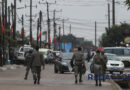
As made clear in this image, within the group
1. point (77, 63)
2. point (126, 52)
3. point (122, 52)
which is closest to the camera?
point (77, 63)

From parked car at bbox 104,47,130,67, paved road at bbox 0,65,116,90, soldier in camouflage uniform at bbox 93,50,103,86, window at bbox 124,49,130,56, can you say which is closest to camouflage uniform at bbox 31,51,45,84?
paved road at bbox 0,65,116,90

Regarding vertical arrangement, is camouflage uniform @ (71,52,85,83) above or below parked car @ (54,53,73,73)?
above

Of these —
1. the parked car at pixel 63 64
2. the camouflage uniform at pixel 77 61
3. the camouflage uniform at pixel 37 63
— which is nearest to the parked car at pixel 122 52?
the parked car at pixel 63 64

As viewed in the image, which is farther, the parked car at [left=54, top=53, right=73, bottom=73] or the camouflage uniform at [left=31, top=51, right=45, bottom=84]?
the parked car at [left=54, top=53, right=73, bottom=73]

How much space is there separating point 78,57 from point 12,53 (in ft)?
127

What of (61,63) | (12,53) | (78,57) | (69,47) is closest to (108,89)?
(78,57)

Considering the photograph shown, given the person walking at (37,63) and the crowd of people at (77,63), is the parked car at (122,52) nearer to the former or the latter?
the crowd of people at (77,63)

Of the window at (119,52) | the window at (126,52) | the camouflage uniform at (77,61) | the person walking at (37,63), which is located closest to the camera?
the person walking at (37,63)

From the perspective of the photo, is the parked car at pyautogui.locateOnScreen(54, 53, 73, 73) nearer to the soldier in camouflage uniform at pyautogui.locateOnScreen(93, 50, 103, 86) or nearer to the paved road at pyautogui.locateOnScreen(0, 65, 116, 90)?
the paved road at pyautogui.locateOnScreen(0, 65, 116, 90)

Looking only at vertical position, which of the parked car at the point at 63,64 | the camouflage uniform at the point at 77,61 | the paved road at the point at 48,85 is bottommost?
the paved road at the point at 48,85

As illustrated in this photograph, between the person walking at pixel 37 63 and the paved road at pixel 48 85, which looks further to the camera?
the person walking at pixel 37 63

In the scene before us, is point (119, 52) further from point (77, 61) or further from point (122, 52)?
point (77, 61)

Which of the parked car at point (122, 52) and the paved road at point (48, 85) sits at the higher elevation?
the parked car at point (122, 52)

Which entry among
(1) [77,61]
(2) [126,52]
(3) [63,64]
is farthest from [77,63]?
(2) [126,52]
